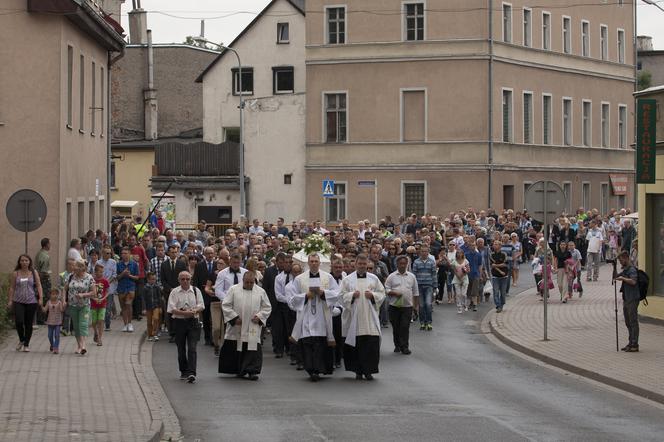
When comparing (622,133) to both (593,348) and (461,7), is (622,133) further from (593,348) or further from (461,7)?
(593,348)

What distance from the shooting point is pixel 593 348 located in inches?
904

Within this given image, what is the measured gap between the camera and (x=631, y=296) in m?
22.2

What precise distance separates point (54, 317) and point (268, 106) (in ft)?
130

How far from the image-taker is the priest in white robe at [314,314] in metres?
19.6

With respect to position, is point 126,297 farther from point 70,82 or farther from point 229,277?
point 70,82

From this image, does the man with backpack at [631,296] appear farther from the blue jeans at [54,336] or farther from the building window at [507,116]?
→ the building window at [507,116]

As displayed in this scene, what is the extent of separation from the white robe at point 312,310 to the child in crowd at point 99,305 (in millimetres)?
4419

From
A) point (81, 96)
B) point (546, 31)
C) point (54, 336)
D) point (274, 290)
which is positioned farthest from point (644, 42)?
point (54, 336)

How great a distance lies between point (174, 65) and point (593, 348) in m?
57.3

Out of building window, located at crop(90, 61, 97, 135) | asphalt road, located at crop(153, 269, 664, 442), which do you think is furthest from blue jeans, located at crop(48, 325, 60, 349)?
building window, located at crop(90, 61, 97, 135)

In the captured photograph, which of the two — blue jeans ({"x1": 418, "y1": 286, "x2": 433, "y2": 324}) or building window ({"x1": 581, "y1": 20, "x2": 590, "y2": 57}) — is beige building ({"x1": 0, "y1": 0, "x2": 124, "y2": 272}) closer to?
blue jeans ({"x1": 418, "y1": 286, "x2": 433, "y2": 324})

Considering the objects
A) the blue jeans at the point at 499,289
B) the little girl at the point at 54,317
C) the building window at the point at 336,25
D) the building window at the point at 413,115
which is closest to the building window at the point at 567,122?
the building window at the point at 413,115

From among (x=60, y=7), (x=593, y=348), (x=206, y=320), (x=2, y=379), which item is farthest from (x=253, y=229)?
(x=2, y=379)

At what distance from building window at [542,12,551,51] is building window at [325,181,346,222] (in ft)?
37.0
